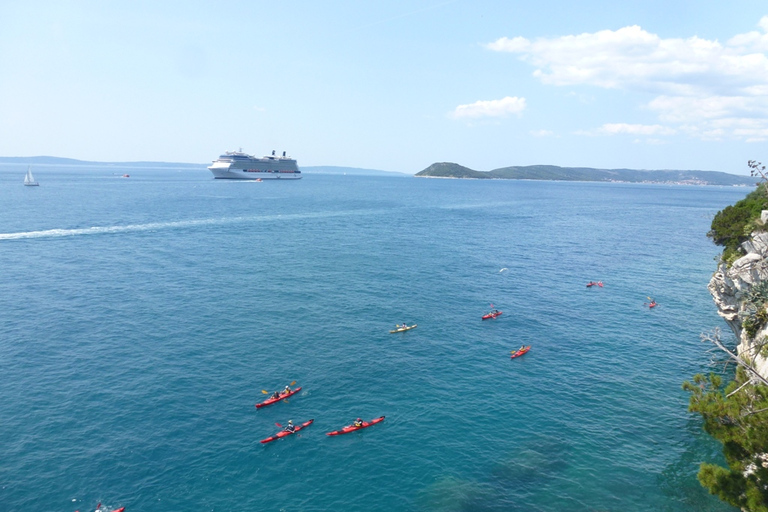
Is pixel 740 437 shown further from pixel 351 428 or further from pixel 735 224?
pixel 735 224

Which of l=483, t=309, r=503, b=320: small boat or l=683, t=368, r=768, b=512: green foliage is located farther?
l=483, t=309, r=503, b=320: small boat

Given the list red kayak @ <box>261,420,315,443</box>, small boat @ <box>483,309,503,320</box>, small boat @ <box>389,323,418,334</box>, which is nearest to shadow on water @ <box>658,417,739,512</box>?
small boat @ <box>483,309,503,320</box>

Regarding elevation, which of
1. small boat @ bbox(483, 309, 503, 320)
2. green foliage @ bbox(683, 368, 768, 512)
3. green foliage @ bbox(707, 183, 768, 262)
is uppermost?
green foliage @ bbox(707, 183, 768, 262)

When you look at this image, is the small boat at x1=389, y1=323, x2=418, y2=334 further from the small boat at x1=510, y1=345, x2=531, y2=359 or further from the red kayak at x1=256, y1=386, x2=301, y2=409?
the red kayak at x1=256, y1=386, x2=301, y2=409

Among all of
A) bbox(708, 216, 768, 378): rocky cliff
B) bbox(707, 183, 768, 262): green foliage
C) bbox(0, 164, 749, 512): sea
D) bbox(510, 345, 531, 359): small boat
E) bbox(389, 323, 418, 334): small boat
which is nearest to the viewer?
bbox(0, 164, 749, 512): sea

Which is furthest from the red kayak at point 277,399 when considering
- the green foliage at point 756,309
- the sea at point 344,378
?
the green foliage at point 756,309

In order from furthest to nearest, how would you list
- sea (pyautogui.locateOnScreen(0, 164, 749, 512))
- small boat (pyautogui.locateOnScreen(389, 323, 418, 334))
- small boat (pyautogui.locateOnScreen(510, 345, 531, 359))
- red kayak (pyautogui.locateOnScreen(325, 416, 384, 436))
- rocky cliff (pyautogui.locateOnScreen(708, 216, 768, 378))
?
small boat (pyautogui.locateOnScreen(389, 323, 418, 334)) < small boat (pyautogui.locateOnScreen(510, 345, 531, 359)) < red kayak (pyautogui.locateOnScreen(325, 416, 384, 436)) < rocky cliff (pyautogui.locateOnScreen(708, 216, 768, 378)) < sea (pyautogui.locateOnScreen(0, 164, 749, 512))

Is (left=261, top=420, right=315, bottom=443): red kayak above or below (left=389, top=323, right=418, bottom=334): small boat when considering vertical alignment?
below

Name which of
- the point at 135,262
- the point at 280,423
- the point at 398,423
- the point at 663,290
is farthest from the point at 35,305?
the point at 663,290
